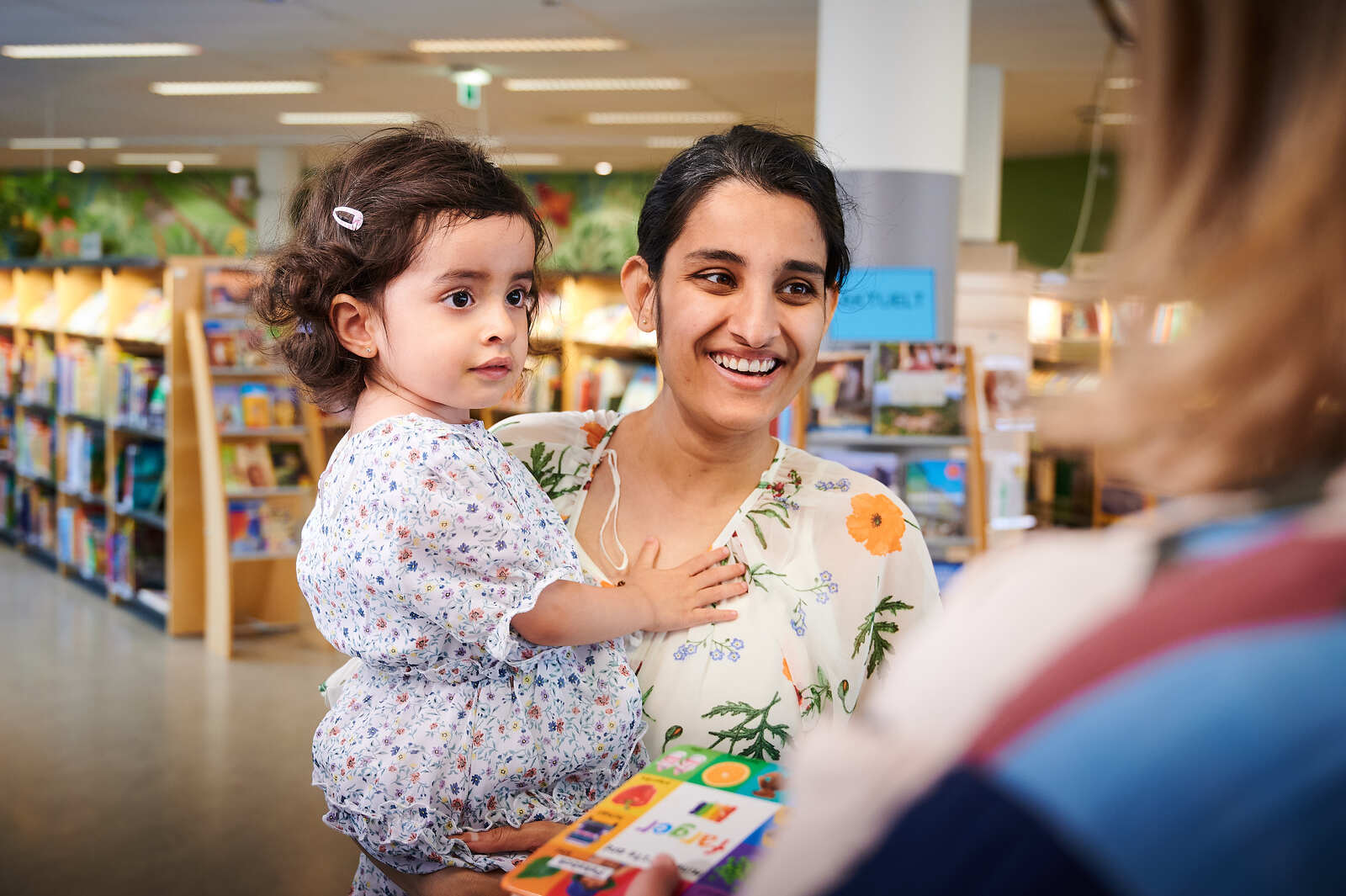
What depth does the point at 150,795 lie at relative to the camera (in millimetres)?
4582

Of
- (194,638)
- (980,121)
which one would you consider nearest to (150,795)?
(194,638)

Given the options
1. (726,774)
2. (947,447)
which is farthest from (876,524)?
(947,447)

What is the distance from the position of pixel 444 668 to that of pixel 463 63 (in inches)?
356

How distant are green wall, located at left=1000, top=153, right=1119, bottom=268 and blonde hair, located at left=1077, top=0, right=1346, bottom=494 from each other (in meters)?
14.5

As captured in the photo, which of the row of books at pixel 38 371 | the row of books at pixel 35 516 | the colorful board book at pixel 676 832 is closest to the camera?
the colorful board book at pixel 676 832

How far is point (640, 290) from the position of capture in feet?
5.95

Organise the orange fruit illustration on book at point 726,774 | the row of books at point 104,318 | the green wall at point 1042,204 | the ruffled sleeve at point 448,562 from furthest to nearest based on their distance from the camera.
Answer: the green wall at point 1042,204 < the row of books at point 104,318 < the ruffled sleeve at point 448,562 < the orange fruit illustration on book at point 726,774

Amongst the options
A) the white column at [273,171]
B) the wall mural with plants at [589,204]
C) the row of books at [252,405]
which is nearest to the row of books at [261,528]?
the row of books at [252,405]

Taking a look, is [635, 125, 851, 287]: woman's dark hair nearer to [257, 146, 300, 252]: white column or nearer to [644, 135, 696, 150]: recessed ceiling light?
[644, 135, 696, 150]: recessed ceiling light

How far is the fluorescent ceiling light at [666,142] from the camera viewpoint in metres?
13.4

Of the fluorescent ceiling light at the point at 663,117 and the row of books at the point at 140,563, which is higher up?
the fluorescent ceiling light at the point at 663,117

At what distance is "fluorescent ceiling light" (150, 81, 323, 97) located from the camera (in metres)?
10.5

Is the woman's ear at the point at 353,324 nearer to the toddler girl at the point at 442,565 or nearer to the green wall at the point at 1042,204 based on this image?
the toddler girl at the point at 442,565

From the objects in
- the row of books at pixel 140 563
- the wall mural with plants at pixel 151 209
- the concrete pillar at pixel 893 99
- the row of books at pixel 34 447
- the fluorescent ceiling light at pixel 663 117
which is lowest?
the row of books at pixel 140 563
